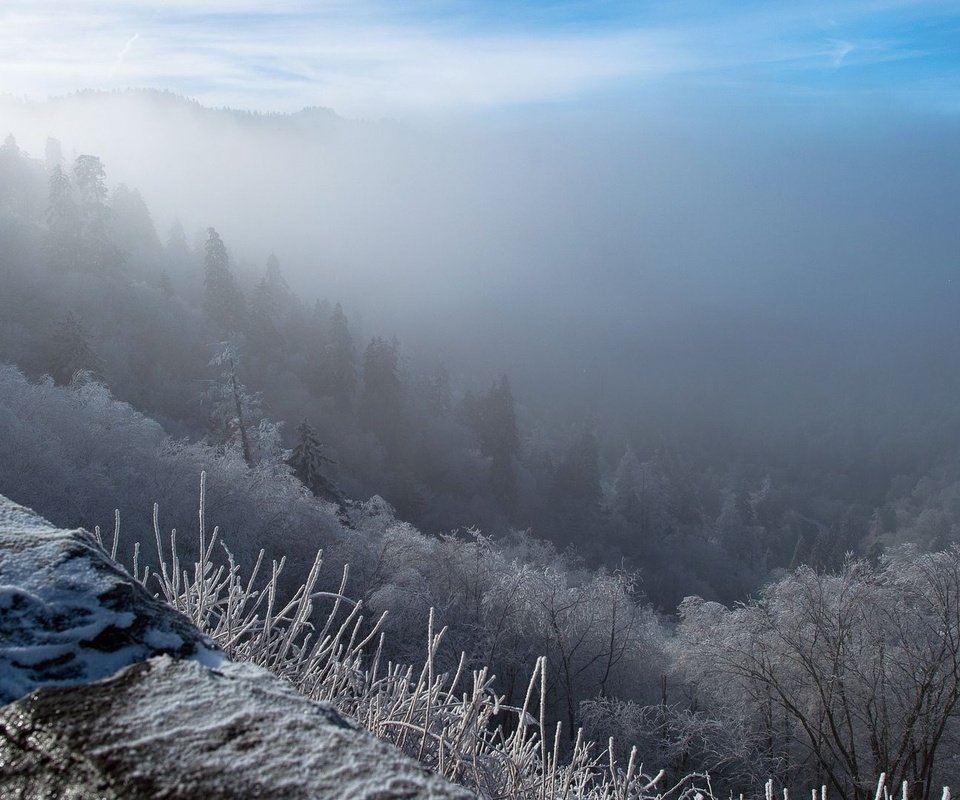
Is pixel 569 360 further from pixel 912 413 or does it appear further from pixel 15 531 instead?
pixel 15 531

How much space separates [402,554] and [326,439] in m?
27.5

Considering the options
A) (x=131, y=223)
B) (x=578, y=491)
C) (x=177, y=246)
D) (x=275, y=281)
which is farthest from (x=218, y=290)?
(x=578, y=491)

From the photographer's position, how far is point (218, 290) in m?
51.3

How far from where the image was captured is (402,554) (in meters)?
24.9

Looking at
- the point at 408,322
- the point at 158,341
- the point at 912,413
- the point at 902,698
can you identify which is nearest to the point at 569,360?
the point at 408,322

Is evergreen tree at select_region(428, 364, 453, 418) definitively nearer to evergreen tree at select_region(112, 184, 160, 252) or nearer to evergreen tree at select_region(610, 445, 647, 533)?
evergreen tree at select_region(610, 445, 647, 533)

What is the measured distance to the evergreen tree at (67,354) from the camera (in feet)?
114

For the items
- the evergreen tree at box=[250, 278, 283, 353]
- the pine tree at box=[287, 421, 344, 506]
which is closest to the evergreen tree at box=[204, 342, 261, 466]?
the pine tree at box=[287, 421, 344, 506]

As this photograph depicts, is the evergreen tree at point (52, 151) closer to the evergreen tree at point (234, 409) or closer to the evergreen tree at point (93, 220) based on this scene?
the evergreen tree at point (93, 220)

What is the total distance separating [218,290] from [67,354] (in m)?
17.6

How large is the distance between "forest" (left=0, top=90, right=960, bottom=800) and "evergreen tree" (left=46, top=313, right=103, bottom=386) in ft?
1.19

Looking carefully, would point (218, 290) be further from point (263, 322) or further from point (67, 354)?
point (67, 354)

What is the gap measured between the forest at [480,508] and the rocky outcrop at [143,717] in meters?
14.3

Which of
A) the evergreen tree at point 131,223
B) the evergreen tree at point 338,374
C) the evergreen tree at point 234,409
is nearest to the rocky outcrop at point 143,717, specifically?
the evergreen tree at point 234,409
